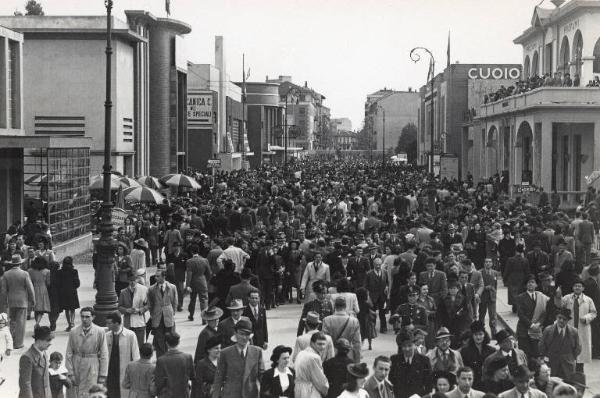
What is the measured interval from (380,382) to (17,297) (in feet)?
25.9

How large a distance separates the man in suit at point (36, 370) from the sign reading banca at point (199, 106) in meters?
53.9

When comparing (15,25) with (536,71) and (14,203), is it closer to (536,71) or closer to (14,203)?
(14,203)

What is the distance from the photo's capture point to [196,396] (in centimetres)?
985

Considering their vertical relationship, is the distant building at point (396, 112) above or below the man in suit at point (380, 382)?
above

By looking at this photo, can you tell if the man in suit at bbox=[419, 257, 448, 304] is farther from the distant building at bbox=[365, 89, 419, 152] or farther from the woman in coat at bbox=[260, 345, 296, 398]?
the distant building at bbox=[365, 89, 419, 152]

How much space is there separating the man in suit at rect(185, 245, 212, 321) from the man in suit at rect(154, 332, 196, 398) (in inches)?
303

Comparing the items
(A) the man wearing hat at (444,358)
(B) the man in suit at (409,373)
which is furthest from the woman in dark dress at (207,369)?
(A) the man wearing hat at (444,358)

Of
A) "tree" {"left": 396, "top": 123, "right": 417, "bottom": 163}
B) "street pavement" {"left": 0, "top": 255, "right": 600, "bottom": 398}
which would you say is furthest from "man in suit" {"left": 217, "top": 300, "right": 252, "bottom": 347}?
"tree" {"left": 396, "top": 123, "right": 417, "bottom": 163}

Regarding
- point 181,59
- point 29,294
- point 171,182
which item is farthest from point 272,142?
point 29,294

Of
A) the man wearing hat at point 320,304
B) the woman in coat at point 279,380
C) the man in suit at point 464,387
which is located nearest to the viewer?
the man in suit at point 464,387

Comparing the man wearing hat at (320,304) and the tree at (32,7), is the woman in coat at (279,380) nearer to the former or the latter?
the man wearing hat at (320,304)

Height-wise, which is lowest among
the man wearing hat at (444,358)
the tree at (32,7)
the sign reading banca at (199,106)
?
the man wearing hat at (444,358)

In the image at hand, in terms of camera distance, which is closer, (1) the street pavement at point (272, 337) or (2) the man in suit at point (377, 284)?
(1) the street pavement at point (272, 337)

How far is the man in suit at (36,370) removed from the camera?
9.84 meters
